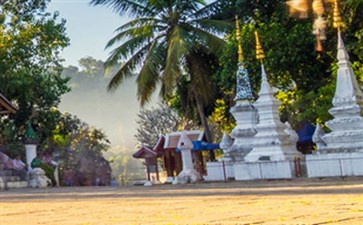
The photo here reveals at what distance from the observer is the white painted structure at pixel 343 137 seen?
55.0 ft

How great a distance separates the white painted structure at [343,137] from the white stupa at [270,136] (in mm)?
1307

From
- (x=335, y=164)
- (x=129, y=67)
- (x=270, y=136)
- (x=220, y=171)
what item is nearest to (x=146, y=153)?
(x=129, y=67)

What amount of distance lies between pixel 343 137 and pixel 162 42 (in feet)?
38.8

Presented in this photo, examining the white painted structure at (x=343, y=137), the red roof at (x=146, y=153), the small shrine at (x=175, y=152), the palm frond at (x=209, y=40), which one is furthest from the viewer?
the red roof at (x=146, y=153)

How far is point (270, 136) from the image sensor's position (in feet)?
63.7

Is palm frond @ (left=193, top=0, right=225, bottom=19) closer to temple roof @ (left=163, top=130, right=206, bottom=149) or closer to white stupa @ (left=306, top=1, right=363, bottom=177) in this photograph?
temple roof @ (left=163, top=130, right=206, bottom=149)

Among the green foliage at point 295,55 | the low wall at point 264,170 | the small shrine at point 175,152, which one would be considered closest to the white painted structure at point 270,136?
the low wall at point 264,170

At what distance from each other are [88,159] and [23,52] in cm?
832

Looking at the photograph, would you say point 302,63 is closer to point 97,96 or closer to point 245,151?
point 245,151

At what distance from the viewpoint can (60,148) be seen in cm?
3606

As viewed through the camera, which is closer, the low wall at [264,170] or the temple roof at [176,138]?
the low wall at [264,170]

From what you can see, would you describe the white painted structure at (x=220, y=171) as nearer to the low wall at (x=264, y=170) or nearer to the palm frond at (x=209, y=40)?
the low wall at (x=264, y=170)

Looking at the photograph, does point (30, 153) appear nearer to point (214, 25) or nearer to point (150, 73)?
point (150, 73)

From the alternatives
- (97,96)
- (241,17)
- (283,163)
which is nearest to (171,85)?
(241,17)
